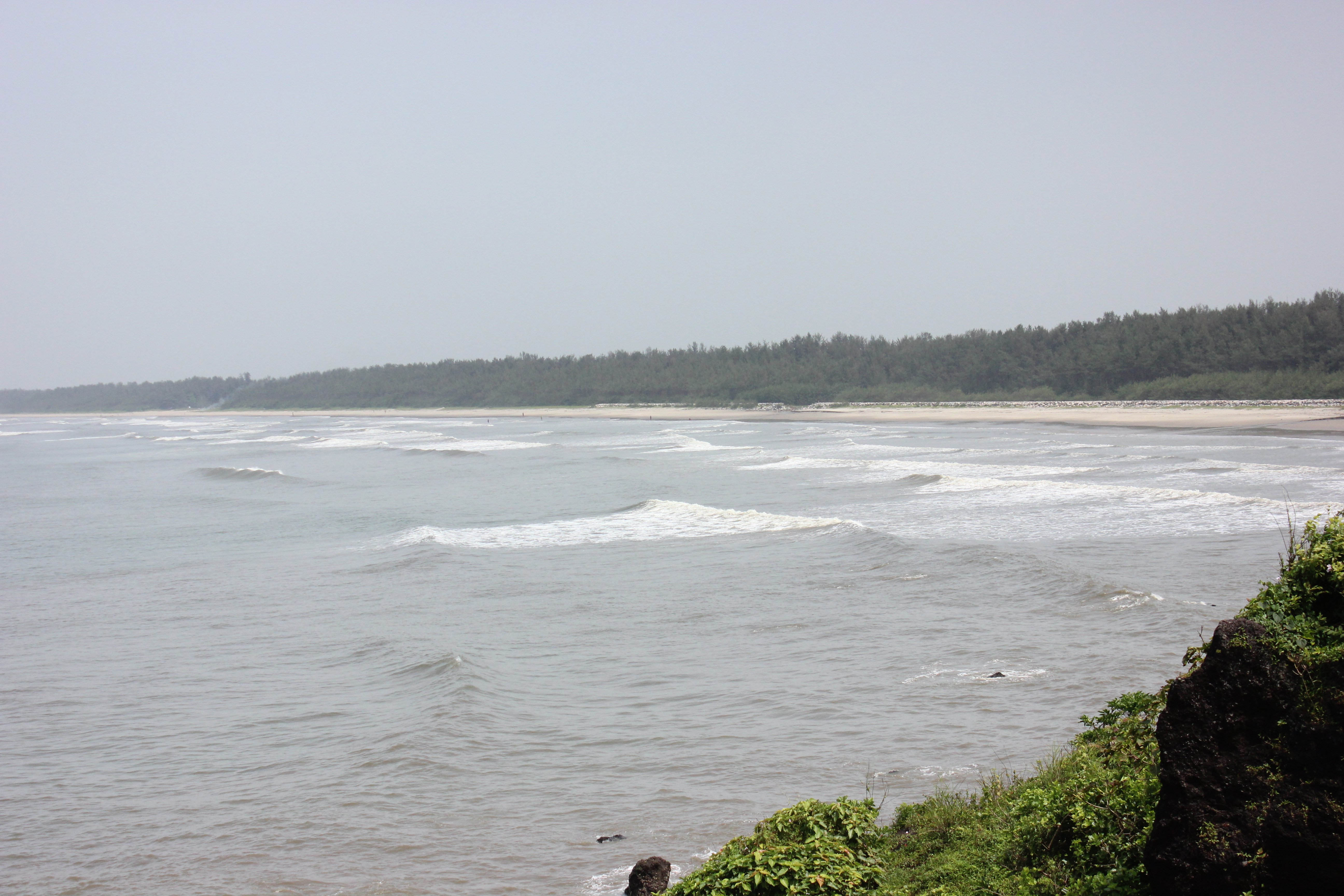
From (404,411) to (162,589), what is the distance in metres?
122

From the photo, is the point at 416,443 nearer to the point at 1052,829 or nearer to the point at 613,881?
the point at 613,881

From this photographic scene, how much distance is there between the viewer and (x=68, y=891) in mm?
5855

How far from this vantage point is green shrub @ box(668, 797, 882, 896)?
4035mm

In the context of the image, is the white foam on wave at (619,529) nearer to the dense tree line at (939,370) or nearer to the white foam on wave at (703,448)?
the white foam on wave at (703,448)

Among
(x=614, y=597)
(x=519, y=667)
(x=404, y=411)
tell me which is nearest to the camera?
(x=519, y=667)

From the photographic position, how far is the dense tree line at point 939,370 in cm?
6888

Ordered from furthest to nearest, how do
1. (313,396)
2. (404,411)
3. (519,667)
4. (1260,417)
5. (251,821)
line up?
1. (313,396)
2. (404,411)
3. (1260,417)
4. (519,667)
5. (251,821)

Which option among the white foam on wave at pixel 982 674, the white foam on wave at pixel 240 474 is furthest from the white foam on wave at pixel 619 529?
the white foam on wave at pixel 240 474

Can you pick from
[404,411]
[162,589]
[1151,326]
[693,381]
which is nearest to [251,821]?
[162,589]

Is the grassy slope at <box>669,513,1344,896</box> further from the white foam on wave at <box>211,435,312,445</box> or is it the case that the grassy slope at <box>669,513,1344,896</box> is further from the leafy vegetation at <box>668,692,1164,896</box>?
the white foam on wave at <box>211,435,312,445</box>

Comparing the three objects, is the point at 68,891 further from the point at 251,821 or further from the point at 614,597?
the point at 614,597

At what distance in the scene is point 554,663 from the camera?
10297 millimetres

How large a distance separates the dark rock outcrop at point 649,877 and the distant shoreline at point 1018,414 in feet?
138

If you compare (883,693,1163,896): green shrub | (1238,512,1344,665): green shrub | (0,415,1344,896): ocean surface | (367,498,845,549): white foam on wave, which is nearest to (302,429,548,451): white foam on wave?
(0,415,1344,896): ocean surface
